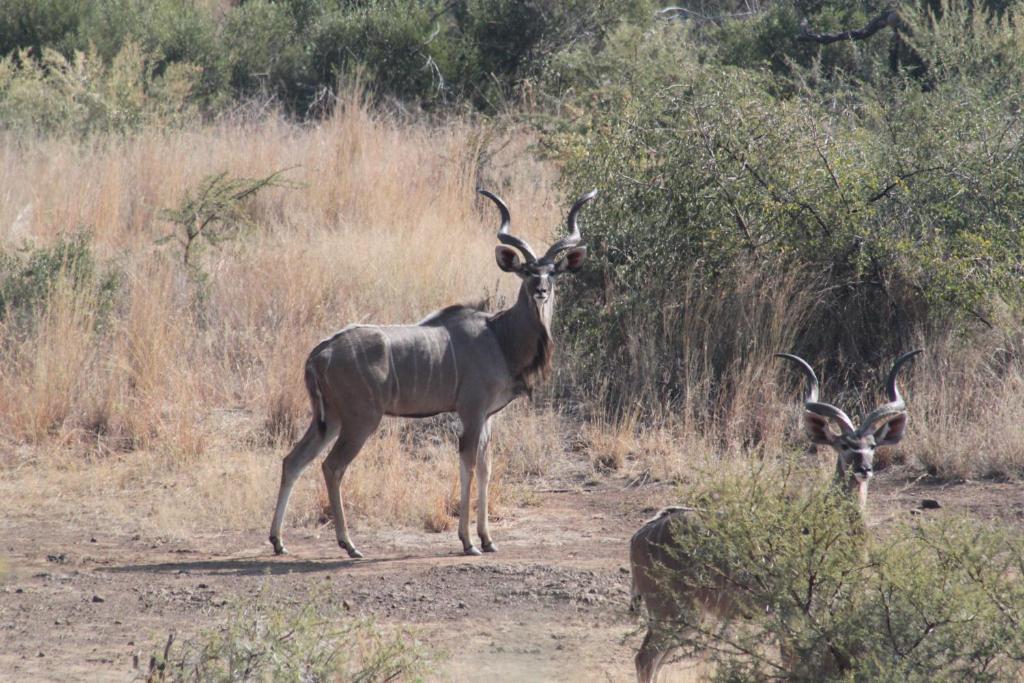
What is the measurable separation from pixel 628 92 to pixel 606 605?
5924mm

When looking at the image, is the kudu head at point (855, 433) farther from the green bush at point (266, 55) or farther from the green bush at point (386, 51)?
the green bush at point (266, 55)

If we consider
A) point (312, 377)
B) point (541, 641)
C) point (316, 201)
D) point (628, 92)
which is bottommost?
point (541, 641)

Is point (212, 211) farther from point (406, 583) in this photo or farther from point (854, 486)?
point (854, 486)

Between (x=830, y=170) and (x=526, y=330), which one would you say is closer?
(x=526, y=330)

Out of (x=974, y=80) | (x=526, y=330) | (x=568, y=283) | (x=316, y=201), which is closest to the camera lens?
(x=526, y=330)

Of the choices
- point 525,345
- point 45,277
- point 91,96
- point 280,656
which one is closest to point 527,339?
point 525,345

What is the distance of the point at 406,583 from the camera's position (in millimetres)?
6621

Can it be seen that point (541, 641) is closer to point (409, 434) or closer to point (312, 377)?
point (312, 377)

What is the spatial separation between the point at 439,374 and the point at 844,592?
3113 millimetres

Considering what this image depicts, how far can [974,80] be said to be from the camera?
1084cm

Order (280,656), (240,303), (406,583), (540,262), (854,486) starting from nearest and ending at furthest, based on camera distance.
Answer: (280,656), (854,486), (406,583), (540,262), (240,303)

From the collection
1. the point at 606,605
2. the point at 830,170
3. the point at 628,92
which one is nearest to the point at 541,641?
the point at 606,605

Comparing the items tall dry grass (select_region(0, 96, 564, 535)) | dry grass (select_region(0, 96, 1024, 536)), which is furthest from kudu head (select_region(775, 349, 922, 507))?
tall dry grass (select_region(0, 96, 564, 535))

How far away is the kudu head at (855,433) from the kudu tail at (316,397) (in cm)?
257
